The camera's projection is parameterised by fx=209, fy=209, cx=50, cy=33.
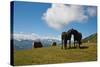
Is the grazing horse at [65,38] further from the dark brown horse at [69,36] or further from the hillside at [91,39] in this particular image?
the hillside at [91,39]

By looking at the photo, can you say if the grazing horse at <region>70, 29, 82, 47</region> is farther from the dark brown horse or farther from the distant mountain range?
the distant mountain range

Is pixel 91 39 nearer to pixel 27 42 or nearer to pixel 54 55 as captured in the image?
pixel 54 55

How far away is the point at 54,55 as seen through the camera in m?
2.22

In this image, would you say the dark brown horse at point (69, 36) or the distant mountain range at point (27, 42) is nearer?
the distant mountain range at point (27, 42)

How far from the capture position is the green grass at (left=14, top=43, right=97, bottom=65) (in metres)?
2.11

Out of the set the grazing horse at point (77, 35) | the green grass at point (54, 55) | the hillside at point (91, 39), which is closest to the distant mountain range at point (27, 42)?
the green grass at point (54, 55)

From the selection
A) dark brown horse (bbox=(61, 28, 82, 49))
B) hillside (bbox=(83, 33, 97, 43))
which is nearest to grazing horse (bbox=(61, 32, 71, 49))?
dark brown horse (bbox=(61, 28, 82, 49))

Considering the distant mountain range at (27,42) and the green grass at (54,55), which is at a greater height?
the distant mountain range at (27,42)

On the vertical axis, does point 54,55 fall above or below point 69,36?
below

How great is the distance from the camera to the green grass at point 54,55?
2109mm

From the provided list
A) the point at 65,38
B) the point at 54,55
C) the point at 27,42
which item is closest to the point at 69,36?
the point at 65,38

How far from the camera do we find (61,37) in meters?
2.26

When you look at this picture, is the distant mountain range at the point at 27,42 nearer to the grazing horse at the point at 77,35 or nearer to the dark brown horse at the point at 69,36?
the dark brown horse at the point at 69,36
